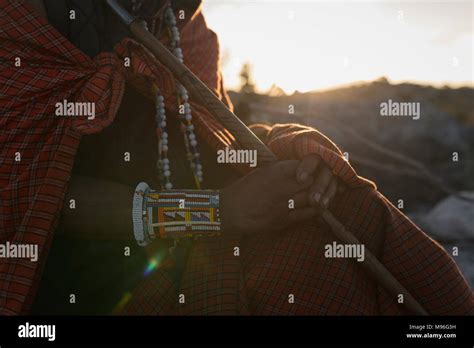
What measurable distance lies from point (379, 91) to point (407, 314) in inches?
329

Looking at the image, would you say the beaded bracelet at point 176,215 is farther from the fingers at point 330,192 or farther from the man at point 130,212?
the fingers at point 330,192

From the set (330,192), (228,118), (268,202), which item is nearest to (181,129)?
(228,118)

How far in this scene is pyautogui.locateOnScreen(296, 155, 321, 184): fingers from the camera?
164cm

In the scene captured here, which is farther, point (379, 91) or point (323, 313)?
point (379, 91)

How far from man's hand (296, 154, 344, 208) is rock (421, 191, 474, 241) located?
3.12 meters

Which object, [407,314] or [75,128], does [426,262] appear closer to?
[407,314]

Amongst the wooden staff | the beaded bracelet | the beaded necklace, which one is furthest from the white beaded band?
the wooden staff

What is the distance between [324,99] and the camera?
8516mm

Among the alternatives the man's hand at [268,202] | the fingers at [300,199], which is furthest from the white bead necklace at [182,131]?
the fingers at [300,199]

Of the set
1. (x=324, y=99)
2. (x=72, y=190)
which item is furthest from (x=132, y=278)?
(x=324, y=99)

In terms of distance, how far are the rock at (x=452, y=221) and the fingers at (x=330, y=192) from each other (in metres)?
3.11

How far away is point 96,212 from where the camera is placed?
1695mm

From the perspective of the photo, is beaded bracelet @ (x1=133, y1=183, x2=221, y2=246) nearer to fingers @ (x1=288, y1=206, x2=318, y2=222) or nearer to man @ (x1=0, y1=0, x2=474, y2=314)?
man @ (x1=0, y1=0, x2=474, y2=314)

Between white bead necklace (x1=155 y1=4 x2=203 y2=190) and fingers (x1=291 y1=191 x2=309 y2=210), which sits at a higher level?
white bead necklace (x1=155 y1=4 x2=203 y2=190)
